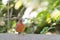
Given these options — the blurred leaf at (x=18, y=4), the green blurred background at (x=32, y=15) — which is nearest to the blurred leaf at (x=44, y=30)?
the green blurred background at (x=32, y=15)

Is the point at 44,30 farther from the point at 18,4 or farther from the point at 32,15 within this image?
the point at 18,4

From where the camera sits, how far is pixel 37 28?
3.62 metres

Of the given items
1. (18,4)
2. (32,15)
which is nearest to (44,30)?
(32,15)

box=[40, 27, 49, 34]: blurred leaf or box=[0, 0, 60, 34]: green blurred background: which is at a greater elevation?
box=[0, 0, 60, 34]: green blurred background

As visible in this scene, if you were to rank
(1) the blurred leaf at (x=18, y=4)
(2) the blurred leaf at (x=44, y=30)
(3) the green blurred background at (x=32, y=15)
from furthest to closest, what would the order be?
1. (1) the blurred leaf at (x=18, y=4)
2. (3) the green blurred background at (x=32, y=15)
3. (2) the blurred leaf at (x=44, y=30)

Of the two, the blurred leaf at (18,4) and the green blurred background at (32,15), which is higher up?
the blurred leaf at (18,4)

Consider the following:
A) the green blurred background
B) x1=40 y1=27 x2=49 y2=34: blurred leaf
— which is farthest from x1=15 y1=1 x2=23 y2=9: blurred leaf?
x1=40 y1=27 x2=49 y2=34: blurred leaf

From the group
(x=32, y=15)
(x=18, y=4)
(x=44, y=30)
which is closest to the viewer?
(x=44, y=30)

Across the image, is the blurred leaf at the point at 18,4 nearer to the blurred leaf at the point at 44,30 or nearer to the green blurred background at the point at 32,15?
the green blurred background at the point at 32,15

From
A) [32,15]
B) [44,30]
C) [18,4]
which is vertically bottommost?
[44,30]

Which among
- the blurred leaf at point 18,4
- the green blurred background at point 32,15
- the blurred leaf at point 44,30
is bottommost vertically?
the blurred leaf at point 44,30

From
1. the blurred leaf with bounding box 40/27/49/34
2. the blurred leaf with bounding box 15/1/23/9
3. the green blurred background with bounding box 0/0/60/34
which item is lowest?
the blurred leaf with bounding box 40/27/49/34

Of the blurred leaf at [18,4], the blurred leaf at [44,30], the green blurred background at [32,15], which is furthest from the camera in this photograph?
the blurred leaf at [18,4]

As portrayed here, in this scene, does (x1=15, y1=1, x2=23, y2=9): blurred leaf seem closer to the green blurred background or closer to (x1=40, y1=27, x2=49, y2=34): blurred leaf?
the green blurred background
